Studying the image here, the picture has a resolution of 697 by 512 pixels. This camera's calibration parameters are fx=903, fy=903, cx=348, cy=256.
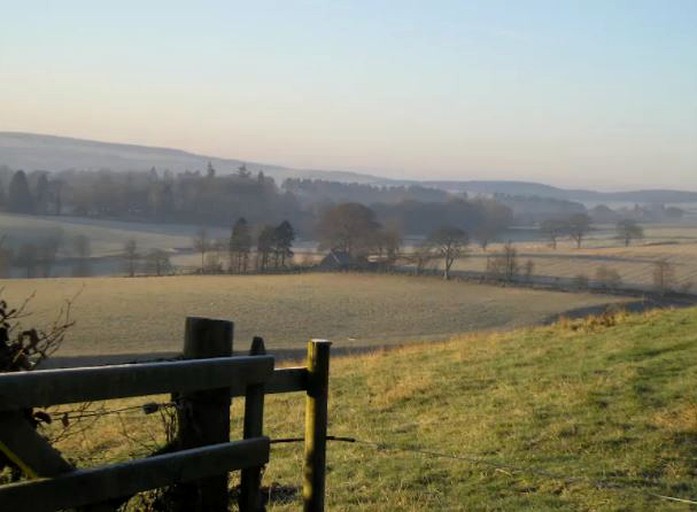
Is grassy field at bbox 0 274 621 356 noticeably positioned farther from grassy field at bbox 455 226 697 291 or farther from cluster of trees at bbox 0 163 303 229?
cluster of trees at bbox 0 163 303 229

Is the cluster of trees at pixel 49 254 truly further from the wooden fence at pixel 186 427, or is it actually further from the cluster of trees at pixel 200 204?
the wooden fence at pixel 186 427

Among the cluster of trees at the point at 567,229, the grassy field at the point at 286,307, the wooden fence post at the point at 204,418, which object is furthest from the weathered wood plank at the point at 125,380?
the cluster of trees at the point at 567,229

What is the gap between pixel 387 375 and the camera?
16266mm

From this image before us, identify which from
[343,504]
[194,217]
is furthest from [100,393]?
[194,217]

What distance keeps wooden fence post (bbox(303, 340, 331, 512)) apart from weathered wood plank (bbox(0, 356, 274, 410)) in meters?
0.42

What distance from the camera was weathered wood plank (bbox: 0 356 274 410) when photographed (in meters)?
3.51

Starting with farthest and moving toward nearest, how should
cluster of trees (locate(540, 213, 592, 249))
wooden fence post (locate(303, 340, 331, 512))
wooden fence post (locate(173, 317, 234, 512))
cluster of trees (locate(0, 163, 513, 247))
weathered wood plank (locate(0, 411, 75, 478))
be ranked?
1. cluster of trees (locate(540, 213, 592, 249))
2. cluster of trees (locate(0, 163, 513, 247))
3. wooden fence post (locate(303, 340, 331, 512))
4. wooden fence post (locate(173, 317, 234, 512))
5. weathered wood plank (locate(0, 411, 75, 478))

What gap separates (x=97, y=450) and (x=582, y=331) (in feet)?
38.2

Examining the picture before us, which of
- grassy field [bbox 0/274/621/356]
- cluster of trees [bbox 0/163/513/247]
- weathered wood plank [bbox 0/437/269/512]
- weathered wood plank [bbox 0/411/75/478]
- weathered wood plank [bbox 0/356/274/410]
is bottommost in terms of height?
grassy field [bbox 0/274/621/356]

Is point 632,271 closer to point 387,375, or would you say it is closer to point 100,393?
point 387,375

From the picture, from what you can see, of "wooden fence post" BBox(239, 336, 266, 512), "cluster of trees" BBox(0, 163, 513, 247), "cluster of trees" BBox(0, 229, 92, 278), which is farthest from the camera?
"cluster of trees" BBox(0, 163, 513, 247)

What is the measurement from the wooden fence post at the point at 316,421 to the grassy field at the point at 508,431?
1500mm

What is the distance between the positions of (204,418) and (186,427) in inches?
4.8

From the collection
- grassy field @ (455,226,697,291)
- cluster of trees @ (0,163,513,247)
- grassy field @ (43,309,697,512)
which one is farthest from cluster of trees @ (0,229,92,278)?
grassy field @ (43,309,697,512)
